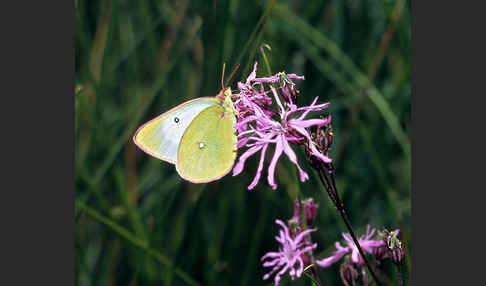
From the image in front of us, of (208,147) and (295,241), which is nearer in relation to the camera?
(295,241)

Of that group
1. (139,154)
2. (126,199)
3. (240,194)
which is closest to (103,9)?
(139,154)

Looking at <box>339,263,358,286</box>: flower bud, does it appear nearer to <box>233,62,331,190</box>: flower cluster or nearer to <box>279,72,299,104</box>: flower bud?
<box>233,62,331,190</box>: flower cluster

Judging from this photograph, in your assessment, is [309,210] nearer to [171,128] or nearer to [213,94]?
[171,128]

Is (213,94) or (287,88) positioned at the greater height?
(287,88)

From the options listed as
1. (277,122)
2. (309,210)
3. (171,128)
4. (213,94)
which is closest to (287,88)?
(277,122)

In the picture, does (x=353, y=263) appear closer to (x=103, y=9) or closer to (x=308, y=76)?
(x=308, y=76)

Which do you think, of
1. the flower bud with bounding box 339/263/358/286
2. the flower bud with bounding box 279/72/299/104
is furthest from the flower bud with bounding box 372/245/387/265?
the flower bud with bounding box 279/72/299/104
